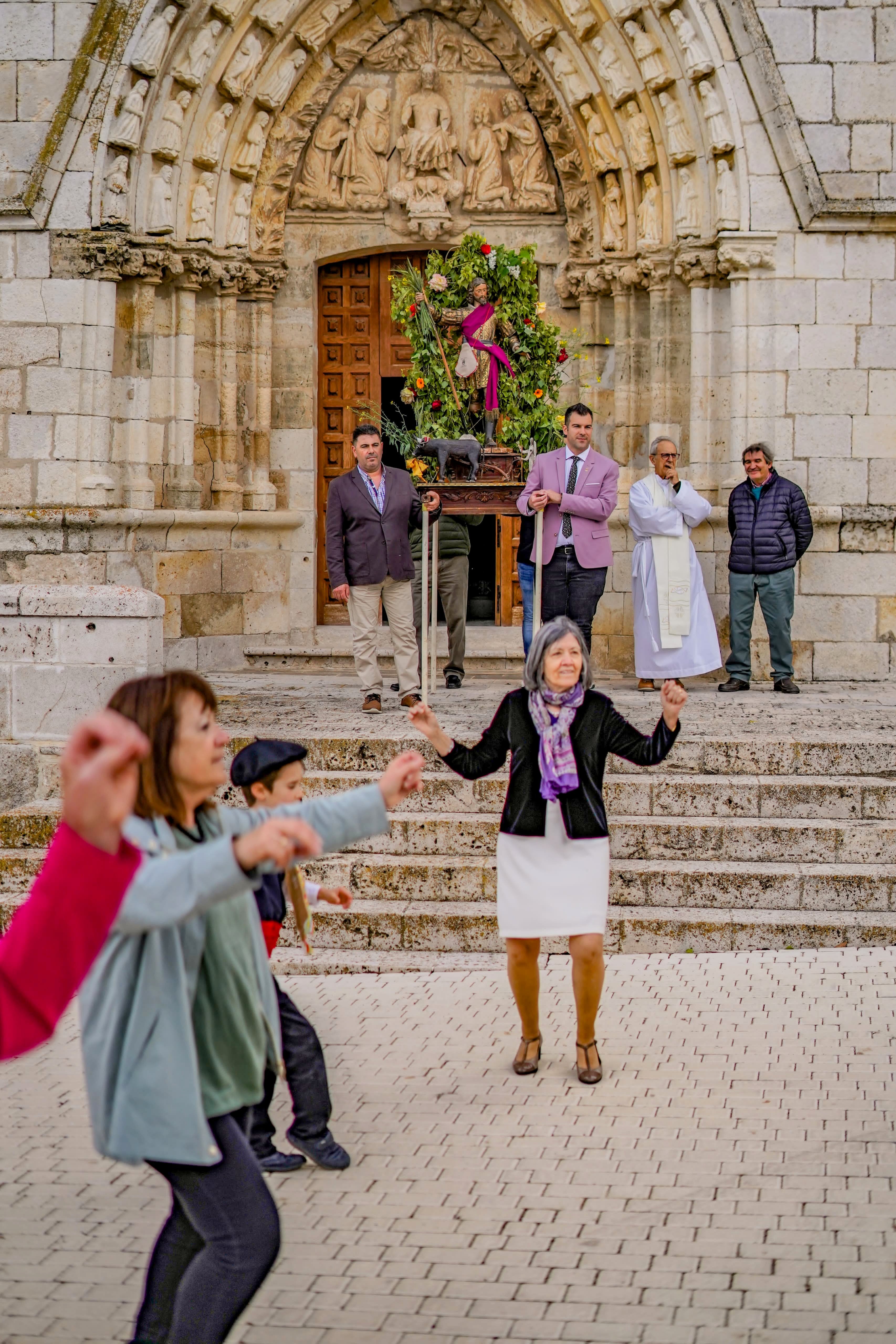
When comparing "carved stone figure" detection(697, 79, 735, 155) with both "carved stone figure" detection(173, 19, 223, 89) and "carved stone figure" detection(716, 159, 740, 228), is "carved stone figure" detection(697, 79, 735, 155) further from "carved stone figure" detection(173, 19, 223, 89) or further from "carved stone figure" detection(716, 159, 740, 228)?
"carved stone figure" detection(173, 19, 223, 89)

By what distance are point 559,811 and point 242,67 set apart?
28.3 feet

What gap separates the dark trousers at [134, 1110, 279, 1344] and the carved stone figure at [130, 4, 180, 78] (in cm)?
1013

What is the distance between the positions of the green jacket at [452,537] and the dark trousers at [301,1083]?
6.05 m

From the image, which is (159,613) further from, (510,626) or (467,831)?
(510,626)

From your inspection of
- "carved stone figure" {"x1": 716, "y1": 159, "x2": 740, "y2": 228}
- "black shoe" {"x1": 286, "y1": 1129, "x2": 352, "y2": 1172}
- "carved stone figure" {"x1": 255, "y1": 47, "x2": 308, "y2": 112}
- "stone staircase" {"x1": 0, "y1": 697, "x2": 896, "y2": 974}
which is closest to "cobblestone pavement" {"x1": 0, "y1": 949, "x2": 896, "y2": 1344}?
"black shoe" {"x1": 286, "y1": 1129, "x2": 352, "y2": 1172}

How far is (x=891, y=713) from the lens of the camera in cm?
993

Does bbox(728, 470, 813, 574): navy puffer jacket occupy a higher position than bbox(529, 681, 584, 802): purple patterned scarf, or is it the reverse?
bbox(728, 470, 813, 574): navy puffer jacket

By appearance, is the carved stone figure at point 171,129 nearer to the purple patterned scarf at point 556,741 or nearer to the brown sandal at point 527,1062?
the purple patterned scarf at point 556,741

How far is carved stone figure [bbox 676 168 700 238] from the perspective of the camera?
40.2ft

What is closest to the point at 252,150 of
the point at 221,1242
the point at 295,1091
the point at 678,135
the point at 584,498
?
the point at 678,135

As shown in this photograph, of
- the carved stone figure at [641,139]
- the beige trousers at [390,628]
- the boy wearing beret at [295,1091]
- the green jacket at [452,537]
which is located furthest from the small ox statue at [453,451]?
the boy wearing beret at [295,1091]

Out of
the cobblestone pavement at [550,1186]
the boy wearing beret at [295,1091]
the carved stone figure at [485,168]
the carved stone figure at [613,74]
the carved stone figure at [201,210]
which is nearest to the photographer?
the cobblestone pavement at [550,1186]

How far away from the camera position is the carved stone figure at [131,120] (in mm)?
11844

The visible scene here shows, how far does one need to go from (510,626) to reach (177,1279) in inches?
433
